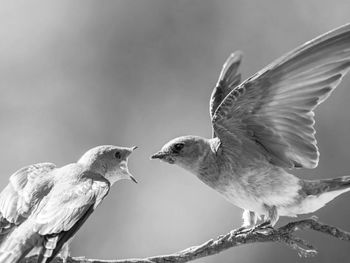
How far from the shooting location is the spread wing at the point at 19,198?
4.38 meters

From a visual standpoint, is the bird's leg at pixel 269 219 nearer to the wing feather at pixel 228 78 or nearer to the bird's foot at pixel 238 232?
the bird's foot at pixel 238 232

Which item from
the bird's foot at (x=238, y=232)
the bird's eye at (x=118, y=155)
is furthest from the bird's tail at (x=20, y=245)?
the bird's eye at (x=118, y=155)

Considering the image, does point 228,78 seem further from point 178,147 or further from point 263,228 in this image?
point 263,228

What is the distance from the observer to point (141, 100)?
35.8 feet

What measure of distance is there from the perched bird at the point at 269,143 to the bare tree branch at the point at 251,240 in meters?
0.24

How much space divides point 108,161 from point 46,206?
906 millimetres

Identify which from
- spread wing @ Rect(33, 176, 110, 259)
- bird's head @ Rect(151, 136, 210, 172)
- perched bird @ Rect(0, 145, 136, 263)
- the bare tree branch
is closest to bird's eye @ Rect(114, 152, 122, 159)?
perched bird @ Rect(0, 145, 136, 263)

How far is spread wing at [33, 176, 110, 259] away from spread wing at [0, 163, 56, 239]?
0.07m

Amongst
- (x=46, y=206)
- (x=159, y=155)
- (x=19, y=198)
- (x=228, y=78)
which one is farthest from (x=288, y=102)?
(x=19, y=198)

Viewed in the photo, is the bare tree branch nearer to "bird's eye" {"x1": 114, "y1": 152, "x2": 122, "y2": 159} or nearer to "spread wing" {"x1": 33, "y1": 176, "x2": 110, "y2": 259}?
"spread wing" {"x1": 33, "y1": 176, "x2": 110, "y2": 259}

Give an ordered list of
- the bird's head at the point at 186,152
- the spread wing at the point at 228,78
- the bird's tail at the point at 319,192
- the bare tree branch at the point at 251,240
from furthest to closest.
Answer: the spread wing at the point at 228,78 < the bird's head at the point at 186,152 < the bird's tail at the point at 319,192 < the bare tree branch at the point at 251,240

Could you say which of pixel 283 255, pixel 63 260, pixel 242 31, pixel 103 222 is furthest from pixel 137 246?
pixel 63 260

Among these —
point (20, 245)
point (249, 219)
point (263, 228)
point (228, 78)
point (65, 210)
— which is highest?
point (228, 78)

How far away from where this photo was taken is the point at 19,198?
4504 mm
